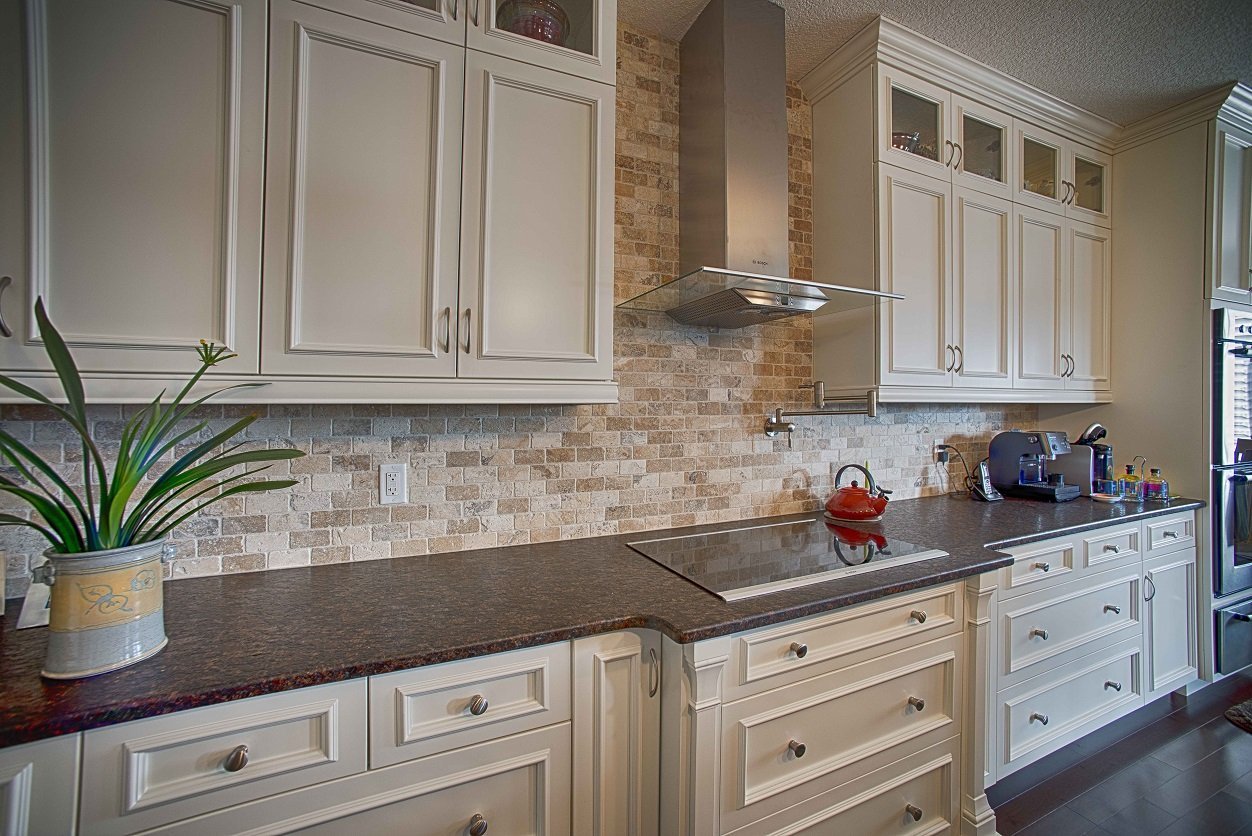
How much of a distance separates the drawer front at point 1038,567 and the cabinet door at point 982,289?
27.9 inches

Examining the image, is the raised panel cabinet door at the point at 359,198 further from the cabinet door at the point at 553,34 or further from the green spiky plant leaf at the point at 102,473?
the green spiky plant leaf at the point at 102,473

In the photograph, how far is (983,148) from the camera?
2.29 meters

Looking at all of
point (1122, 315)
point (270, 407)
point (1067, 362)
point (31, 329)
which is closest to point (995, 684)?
point (1067, 362)

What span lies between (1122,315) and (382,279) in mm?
3502

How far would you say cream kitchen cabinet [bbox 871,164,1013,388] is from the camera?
1.99 metres

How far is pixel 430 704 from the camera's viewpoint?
0.99 meters

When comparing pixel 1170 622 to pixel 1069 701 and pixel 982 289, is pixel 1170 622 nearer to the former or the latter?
pixel 1069 701

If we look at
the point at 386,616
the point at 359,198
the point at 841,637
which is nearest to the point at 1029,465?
the point at 841,637

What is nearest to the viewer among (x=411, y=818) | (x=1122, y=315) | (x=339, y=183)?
(x=411, y=818)

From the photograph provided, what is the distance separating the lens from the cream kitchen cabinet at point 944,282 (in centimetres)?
199

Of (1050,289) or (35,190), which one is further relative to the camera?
(1050,289)

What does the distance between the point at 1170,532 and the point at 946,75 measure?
2231 mm

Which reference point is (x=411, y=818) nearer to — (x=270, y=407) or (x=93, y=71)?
(x=270, y=407)

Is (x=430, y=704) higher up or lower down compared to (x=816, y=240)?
lower down
